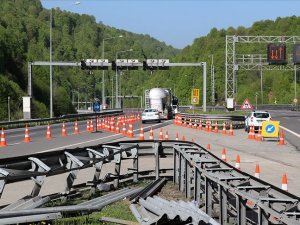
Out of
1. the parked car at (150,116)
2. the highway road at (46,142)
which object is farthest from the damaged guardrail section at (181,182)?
the parked car at (150,116)

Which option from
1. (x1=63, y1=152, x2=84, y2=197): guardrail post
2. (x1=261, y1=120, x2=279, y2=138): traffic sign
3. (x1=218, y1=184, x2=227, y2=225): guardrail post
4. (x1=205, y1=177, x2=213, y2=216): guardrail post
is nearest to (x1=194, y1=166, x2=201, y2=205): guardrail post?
(x1=205, y1=177, x2=213, y2=216): guardrail post

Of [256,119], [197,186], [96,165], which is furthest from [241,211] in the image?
[256,119]

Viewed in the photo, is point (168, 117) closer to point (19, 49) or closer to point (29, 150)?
point (19, 49)

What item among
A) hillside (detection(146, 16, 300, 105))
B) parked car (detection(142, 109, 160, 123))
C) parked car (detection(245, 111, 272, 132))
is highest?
hillside (detection(146, 16, 300, 105))

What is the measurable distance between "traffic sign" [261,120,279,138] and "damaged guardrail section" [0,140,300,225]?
57.8 ft

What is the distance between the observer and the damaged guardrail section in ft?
22.1

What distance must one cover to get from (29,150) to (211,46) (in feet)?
525

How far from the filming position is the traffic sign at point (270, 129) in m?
32.9

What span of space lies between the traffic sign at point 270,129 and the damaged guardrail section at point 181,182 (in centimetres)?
1763

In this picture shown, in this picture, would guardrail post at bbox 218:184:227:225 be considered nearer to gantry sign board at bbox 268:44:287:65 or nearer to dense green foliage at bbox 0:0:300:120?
dense green foliage at bbox 0:0:300:120

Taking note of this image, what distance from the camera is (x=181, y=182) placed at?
516 inches

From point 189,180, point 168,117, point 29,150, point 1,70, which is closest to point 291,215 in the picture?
point 189,180

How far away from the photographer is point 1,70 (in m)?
72.1

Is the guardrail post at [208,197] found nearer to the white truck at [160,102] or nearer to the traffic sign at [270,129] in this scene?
the traffic sign at [270,129]
